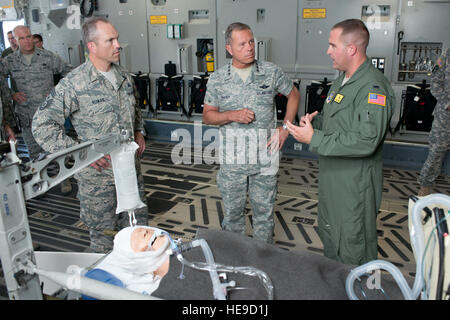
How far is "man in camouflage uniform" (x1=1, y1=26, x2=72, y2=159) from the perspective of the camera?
4379 millimetres

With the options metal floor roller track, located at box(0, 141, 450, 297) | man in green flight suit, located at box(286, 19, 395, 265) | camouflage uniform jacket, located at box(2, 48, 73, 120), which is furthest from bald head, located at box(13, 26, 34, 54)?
man in green flight suit, located at box(286, 19, 395, 265)

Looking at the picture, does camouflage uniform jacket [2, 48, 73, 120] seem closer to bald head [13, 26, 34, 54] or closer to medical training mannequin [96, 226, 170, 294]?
bald head [13, 26, 34, 54]

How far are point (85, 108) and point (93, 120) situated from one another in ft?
0.28

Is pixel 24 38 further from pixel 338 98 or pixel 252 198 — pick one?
pixel 338 98

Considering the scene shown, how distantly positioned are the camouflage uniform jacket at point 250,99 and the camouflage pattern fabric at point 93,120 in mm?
625

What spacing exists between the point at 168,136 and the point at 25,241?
15.7ft

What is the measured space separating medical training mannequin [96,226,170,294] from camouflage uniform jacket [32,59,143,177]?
90 centimetres

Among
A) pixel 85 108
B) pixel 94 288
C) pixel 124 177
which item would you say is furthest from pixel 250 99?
pixel 94 288

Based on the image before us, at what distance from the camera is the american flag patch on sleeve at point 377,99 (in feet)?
6.25

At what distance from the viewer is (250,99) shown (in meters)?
2.63

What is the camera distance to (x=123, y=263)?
157cm

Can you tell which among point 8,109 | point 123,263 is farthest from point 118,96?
point 8,109

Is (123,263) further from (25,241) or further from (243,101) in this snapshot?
(243,101)
